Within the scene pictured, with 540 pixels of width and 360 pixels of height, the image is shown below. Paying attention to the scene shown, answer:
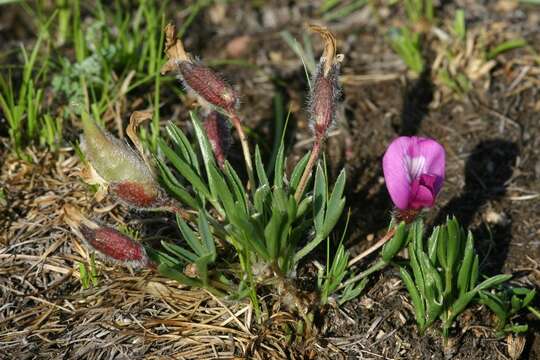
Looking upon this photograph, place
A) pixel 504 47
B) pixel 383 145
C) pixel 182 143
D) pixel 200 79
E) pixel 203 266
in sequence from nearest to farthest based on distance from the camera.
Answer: pixel 203 266 → pixel 200 79 → pixel 182 143 → pixel 383 145 → pixel 504 47

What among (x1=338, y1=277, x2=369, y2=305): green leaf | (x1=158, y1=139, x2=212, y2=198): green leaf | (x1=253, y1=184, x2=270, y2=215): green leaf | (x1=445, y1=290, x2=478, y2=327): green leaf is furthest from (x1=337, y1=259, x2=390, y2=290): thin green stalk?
(x1=158, y1=139, x2=212, y2=198): green leaf

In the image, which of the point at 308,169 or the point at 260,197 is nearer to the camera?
the point at 260,197

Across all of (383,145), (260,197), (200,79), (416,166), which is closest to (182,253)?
(260,197)

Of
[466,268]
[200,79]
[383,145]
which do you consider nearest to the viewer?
[466,268]

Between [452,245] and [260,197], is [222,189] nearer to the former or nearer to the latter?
[260,197]

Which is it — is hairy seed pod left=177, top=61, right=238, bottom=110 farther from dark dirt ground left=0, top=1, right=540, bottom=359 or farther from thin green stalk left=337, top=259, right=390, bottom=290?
thin green stalk left=337, top=259, right=390, bottom=290

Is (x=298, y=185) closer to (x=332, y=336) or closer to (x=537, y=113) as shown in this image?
(x=332, y=336)

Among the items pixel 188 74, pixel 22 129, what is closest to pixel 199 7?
pixel 22 129
